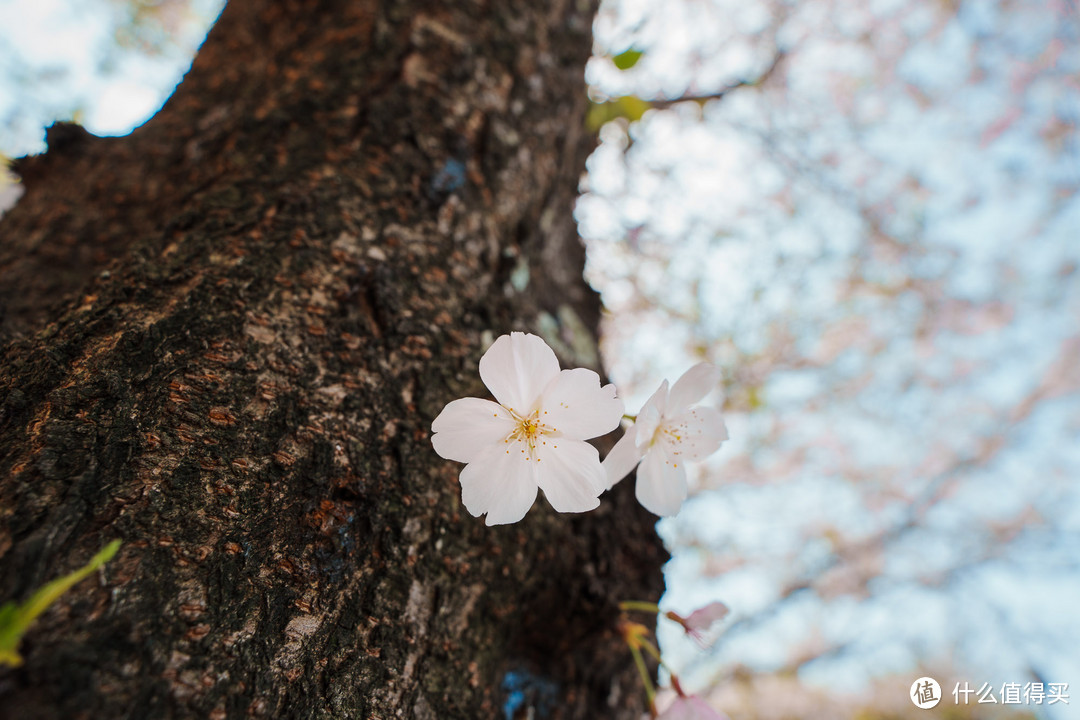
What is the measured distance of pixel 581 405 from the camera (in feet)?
2.46

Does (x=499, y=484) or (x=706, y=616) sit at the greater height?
(x=499, y=484)

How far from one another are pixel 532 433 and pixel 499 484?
9 cm

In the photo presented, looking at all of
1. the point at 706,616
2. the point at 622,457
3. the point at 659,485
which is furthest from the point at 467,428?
the point at 706,616

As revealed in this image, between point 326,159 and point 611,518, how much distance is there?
88cm

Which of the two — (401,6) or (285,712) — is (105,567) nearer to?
(285,712)

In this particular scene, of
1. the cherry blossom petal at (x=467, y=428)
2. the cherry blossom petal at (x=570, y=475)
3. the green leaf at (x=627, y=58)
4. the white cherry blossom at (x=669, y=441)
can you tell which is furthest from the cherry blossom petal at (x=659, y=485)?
the green leaf at (x=627, y=58)

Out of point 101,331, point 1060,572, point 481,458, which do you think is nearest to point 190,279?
point 101,331

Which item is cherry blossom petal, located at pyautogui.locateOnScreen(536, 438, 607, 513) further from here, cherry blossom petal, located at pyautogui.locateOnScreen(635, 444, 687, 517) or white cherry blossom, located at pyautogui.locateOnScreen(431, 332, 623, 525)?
cherry blossom petal, located at pyautogui.locateOnScreen(635, 444, 687, 517)

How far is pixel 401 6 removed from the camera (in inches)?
50.3

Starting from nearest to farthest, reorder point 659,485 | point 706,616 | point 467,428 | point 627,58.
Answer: point 467,428, point 659,485, point 706,616, point 627,58

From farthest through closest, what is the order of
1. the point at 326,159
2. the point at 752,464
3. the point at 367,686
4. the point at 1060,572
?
the point at 752,464
the point at 1060,572
the point at 326,159
the point at 367,686

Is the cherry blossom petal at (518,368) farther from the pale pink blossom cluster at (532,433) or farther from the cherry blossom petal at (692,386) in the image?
the cherry blossom petal at (692,386)

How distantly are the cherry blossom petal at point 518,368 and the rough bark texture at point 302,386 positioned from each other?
0.17 meters

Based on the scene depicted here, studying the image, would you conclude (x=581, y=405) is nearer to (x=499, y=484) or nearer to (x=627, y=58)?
(x=499, y=484)
